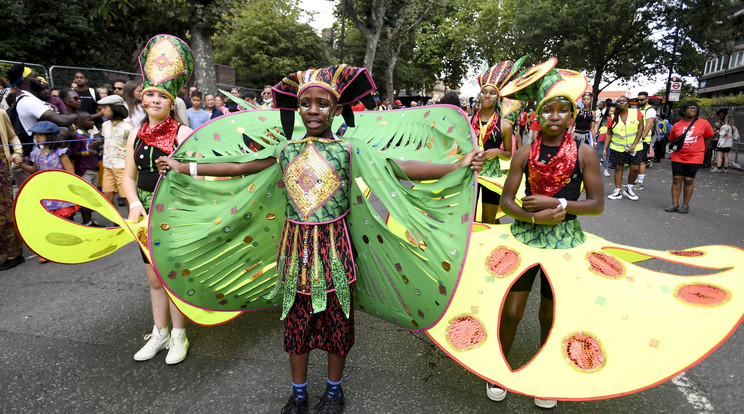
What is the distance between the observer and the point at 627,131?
7.77 metres

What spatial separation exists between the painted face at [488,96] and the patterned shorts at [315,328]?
9.02ft

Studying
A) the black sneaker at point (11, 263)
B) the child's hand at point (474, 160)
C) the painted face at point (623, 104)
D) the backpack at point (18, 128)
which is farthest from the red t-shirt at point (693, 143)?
the backpack at point (18, 128)

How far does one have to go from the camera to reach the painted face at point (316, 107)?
2039 mm

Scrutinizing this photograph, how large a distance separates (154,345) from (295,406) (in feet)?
4.20

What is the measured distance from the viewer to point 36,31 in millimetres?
15312

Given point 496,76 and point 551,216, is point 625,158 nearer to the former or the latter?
point 496,76

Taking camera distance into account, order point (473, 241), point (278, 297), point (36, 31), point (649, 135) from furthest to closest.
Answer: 1. point (36, 31)
2. point (649, 135)
3. point (278, 297)
4. point (473, 241)

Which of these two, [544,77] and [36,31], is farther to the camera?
[36,31]

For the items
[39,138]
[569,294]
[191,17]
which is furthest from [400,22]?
[569,294]

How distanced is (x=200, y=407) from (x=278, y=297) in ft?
2.48

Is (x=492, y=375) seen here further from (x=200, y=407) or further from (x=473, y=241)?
(x=200, y=407)

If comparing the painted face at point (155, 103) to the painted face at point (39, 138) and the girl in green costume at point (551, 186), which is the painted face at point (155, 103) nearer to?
the girl in green costume at point (551, 186)

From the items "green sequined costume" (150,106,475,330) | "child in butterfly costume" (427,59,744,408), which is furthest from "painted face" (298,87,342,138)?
"child in butterfly costume" (427,59,744,408)

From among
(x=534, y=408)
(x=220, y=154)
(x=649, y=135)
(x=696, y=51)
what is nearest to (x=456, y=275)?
(x=534, y=408)
